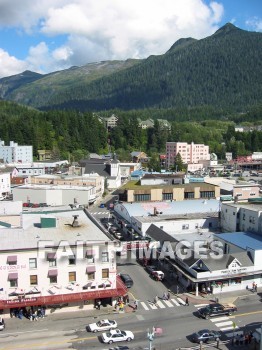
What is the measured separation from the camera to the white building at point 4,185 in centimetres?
6944

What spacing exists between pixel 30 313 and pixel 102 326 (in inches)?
190

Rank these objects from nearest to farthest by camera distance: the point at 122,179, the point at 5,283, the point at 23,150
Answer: the point at 5,283 → the point at 122,179 → the point at 23,150

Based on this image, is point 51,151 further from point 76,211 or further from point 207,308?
point 207,308

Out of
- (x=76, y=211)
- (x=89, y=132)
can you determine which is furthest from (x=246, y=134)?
(x=76, y=211)

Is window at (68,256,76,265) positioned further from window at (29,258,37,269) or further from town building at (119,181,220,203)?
town building at (119,181,220,203)

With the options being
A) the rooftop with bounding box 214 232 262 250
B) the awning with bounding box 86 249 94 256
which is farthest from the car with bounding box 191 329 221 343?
the rooftop with bounding box 214 232 262 250

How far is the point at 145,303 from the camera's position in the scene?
2680 cm

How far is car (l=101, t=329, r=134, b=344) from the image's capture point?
21.5m

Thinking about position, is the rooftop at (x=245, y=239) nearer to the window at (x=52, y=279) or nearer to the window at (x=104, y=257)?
the window at (x=104, y=257)

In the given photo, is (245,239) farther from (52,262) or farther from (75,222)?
(52,262)

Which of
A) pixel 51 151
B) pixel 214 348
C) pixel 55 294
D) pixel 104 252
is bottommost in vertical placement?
pixel 214 348

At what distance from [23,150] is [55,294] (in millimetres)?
83515

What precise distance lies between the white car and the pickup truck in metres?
5.69

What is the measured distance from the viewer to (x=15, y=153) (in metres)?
102
